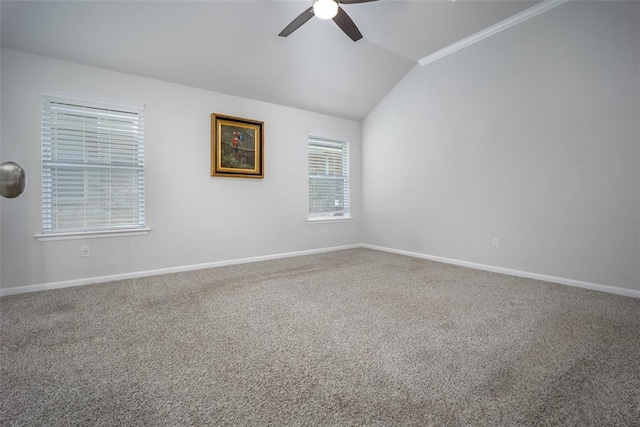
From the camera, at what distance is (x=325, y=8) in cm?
222

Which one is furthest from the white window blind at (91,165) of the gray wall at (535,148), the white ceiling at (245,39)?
the gray wall at (535,148)

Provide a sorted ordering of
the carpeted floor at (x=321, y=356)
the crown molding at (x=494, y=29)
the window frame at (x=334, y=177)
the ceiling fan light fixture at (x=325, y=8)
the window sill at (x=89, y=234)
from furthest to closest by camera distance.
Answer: the window frame at (x=334, y=177) < the crown molding at (x=494, y=29) < the window sill at (x=89, y=234) < the ceiling fan light fixture at (x=325, y=8) < the carpeted floor at (x=321, y=356)

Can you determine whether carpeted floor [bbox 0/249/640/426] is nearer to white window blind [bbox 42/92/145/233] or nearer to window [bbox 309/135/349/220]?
white window blind [bbox 42/92/145/233]

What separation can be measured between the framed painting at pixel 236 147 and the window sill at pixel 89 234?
1.11 meters

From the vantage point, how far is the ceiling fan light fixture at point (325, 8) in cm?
218

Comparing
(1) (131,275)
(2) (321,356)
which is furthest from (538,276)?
(1) (131,275)

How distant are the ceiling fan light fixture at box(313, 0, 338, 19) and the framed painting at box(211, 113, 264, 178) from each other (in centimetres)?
199

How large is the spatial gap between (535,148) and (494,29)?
151 cm

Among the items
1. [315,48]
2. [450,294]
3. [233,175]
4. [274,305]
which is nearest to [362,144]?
[315,48]

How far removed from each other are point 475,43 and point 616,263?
288cm

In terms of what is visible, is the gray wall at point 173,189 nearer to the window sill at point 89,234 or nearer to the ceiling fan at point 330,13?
the window sill at point 89,234

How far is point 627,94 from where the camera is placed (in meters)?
2.53

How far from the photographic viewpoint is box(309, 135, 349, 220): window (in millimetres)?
4809

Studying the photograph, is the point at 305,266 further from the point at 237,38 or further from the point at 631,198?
the point at 631,198
